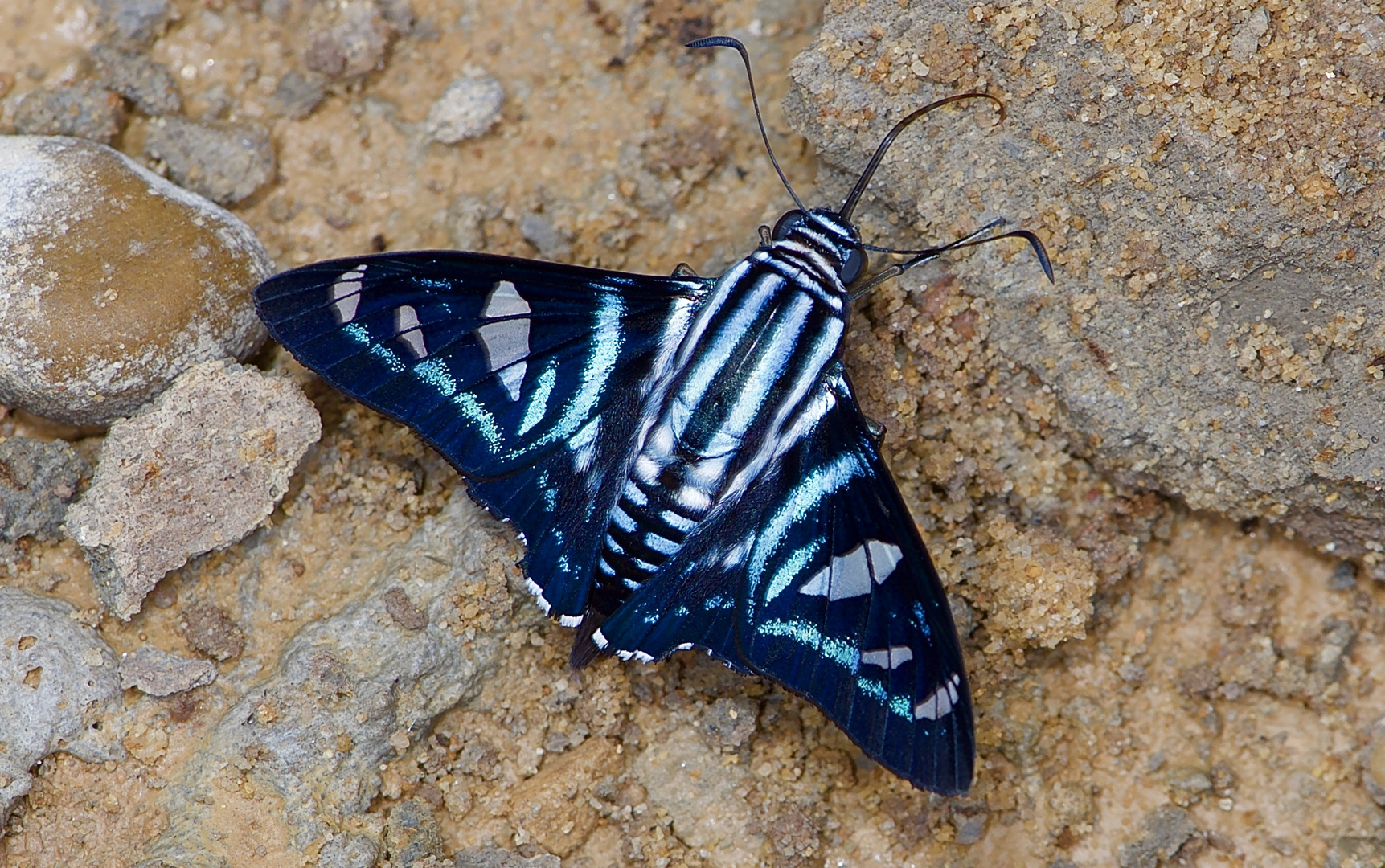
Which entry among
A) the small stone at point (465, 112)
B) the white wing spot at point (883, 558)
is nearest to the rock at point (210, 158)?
the small stone at point (465, 112)

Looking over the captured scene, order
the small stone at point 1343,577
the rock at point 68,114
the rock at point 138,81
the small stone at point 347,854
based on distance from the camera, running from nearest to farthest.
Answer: the small stone at point 347,854, the small stone at point 1343,577, the rock at point 68,114, the rock at point 138,81

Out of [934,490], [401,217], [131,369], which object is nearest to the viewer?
[131,369]

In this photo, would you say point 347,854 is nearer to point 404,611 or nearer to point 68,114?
point 404,611

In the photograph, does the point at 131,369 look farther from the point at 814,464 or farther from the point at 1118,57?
the point at 1118,57

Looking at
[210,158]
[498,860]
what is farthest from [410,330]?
[498,860]

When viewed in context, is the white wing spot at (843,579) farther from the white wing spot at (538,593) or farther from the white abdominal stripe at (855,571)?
the white wing spot at (538,593)

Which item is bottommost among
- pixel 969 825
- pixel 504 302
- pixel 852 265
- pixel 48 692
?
pixel 48 692

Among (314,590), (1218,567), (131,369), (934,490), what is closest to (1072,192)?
(934,490)
